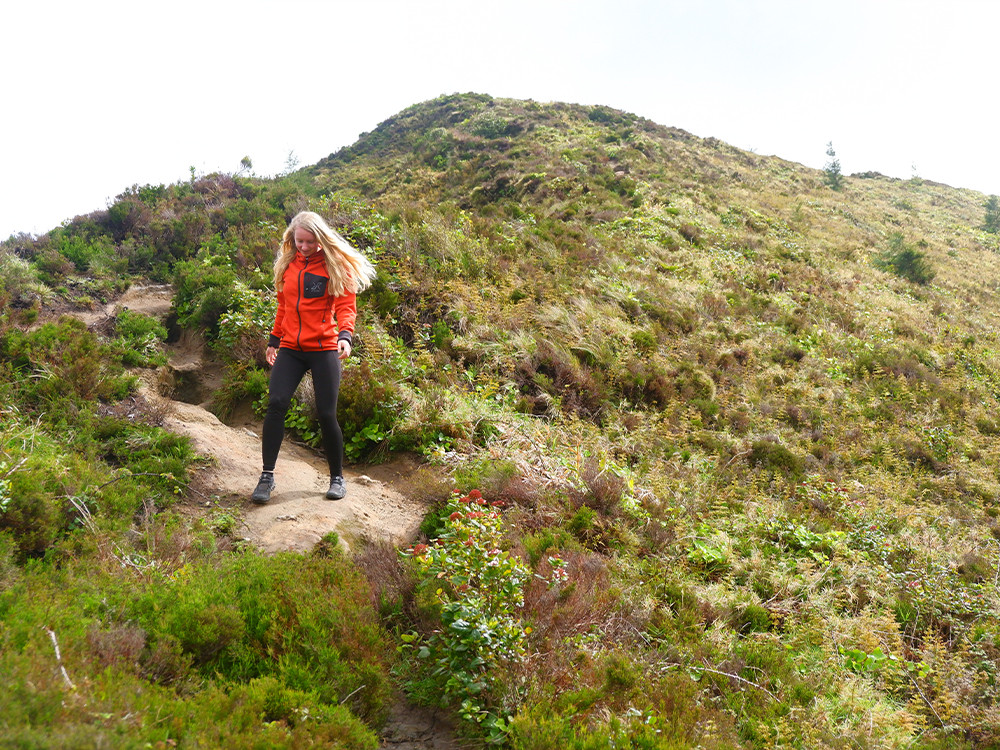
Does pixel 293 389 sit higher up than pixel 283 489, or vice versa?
pixel 293 389

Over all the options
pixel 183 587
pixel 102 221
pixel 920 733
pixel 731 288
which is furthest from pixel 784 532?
pixel 102 221

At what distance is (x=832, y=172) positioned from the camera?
107 feet

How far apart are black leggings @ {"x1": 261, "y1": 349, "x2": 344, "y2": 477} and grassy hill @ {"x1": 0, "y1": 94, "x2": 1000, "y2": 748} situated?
808 mm

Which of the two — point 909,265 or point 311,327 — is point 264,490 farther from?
point 909,265

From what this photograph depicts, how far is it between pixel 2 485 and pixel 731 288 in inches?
473

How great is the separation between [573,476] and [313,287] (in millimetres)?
2691

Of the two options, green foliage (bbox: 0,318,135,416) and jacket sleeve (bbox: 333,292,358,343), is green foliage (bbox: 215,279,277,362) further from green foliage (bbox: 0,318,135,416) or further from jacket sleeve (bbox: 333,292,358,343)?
jacket sleeve (bbox: 333,292,358,343)

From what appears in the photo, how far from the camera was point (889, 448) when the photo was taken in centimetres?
747

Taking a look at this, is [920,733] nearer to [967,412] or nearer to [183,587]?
[183,587]

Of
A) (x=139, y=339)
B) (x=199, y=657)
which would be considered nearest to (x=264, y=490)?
(x=199, y=657)

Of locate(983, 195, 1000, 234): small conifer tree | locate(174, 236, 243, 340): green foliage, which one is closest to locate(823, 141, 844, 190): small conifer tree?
locate(983, 195, 1000, 234): small conifer tree

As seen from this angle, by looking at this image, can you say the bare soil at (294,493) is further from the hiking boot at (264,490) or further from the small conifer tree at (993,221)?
the small conifer tree at (993,221)

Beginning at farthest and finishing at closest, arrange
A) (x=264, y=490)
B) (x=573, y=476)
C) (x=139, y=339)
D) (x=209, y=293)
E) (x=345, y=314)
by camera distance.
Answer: (x=209, y=293)
(x=139, y=339)
(x=573, y=476)
(x=345, y=314)
(x=264, y=490)

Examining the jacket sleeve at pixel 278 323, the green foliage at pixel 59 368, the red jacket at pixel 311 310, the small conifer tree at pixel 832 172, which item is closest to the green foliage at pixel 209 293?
the green foliage at pixel 59 368
